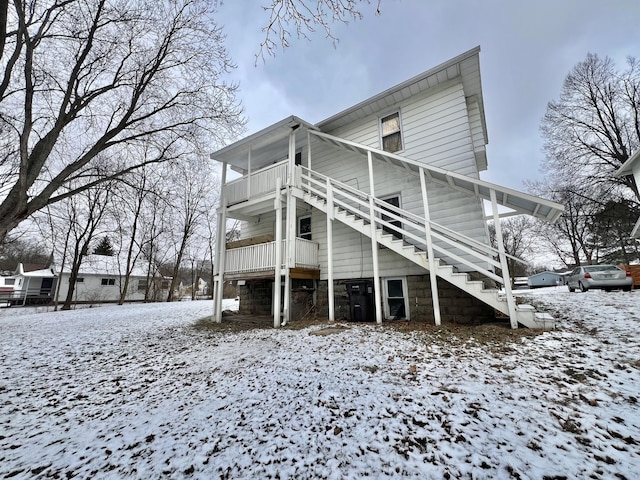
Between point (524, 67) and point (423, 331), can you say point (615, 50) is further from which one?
point (423, 331)

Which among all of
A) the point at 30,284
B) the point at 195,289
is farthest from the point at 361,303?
the point at 30,284

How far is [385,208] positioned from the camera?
9.26m

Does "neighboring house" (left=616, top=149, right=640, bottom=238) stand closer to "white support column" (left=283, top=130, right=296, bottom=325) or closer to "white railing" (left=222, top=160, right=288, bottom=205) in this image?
"white support column" (left=283, top=130, right=296, bottom=325)

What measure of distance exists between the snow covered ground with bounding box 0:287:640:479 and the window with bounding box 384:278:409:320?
10.5 feet

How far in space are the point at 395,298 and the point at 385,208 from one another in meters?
3.14

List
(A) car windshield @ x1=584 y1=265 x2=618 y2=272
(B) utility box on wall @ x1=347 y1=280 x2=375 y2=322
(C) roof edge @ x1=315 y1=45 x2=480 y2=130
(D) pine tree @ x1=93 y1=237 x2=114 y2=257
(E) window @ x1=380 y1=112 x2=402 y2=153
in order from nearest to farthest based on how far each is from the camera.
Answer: (C) roof edge @ x1=315 y1=45 x2=480 y2=130, (B) utility box on wall @ x1=347 y1=280 x2=375 y2=322, (E) window @ x1=380 y1=112 x2=402 y2=153, (A) car windshield @ x1=584 y1=265 x2=618 y2=272, (D) pine tree @ x1=93 y1=237 x2=114 y2=257

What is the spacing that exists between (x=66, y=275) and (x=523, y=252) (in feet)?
193

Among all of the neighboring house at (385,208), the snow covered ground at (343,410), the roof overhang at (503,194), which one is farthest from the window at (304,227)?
the snow covered ground at (343,410)

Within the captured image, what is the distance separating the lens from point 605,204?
15.1m

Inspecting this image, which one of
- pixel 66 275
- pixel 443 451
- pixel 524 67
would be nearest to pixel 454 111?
pixel 443 451

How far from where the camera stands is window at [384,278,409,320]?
27.5 ft

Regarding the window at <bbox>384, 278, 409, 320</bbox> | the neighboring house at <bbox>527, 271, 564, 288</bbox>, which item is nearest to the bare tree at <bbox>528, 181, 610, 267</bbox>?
the neighboring house at <bbox>527, 271, 564, 288</bbox>

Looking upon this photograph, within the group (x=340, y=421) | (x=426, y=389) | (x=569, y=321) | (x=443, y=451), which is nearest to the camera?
(x=443, y=451)

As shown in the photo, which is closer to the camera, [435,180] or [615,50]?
[435,180]
